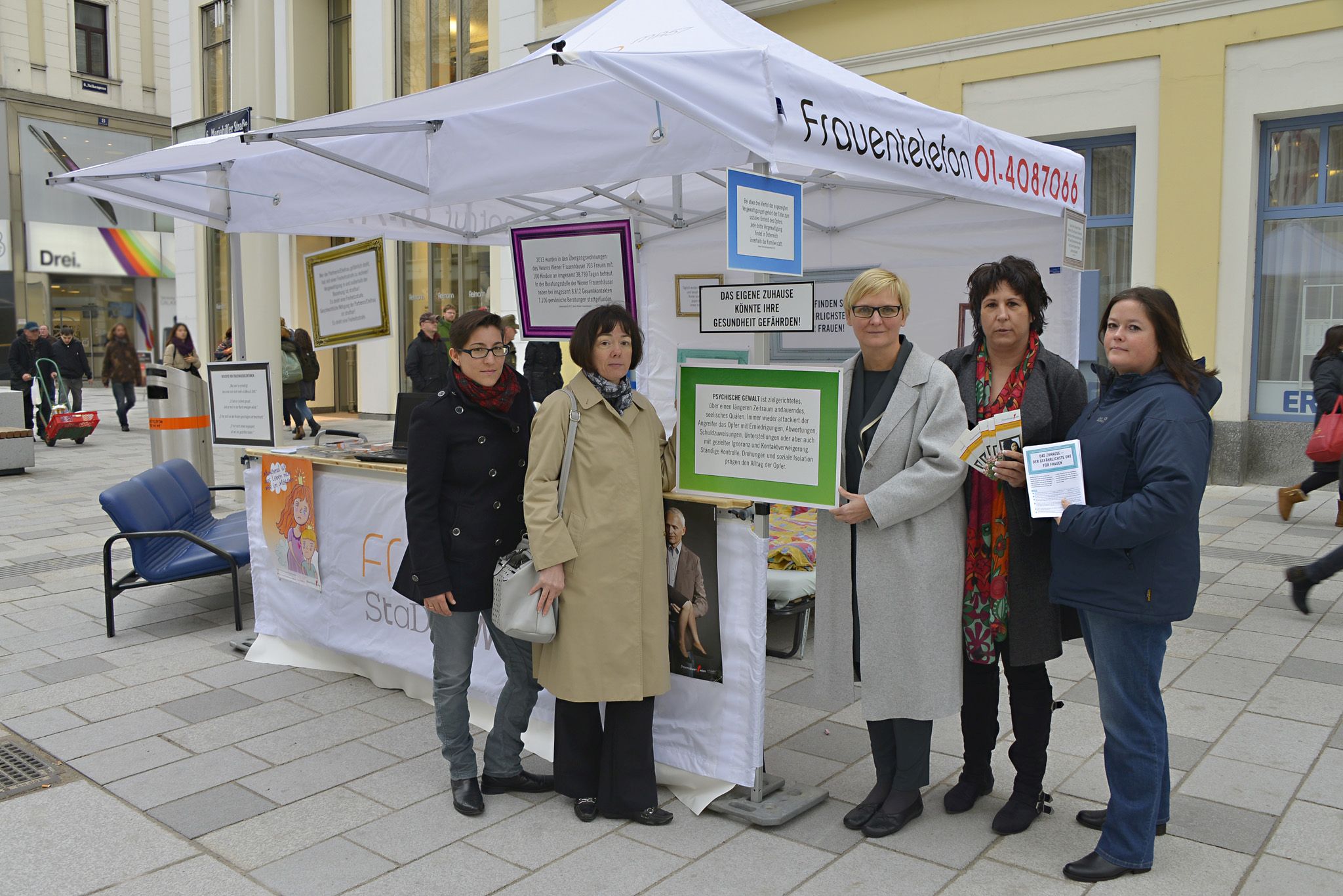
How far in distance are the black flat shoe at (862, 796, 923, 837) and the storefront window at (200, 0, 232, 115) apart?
20170 millimetres

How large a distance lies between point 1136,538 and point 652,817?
69.6 inches

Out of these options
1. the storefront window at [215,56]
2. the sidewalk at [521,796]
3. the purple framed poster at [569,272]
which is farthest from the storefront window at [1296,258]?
the storefront window at [215,56]

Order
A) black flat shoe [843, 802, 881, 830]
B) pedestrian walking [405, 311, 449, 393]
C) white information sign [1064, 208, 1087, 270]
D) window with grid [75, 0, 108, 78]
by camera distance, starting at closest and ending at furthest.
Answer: black flat shoe [843, 802, 881, 830], white information sign [1064, 208, 1087, 270], pedestrian walking [405, 311, 449, 393], window with grid [75, 0, 108, 78]

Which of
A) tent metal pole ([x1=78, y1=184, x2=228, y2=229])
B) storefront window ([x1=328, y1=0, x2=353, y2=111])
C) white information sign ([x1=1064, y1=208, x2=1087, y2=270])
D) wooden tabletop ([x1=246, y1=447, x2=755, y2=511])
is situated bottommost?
wooden tabletop ([x1=246, y1=447, x2=755, y2=511])

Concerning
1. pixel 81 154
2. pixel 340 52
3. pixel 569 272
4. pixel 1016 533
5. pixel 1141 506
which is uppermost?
pixel 81 154

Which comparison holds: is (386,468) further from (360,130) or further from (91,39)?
(91,39)

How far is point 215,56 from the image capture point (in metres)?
20.2

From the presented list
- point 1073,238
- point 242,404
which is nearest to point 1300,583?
point 1073,238

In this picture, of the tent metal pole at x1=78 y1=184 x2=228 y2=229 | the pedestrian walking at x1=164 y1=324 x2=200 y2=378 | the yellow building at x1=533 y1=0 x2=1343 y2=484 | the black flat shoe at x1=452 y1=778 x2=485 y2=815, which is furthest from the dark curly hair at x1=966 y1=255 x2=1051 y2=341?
the pedestrian walking at x1=164 y1=324 x2=200 y2=378

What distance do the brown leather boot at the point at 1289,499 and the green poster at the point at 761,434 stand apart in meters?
6.15

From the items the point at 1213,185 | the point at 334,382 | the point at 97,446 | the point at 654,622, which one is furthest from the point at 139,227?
the point at 654,622

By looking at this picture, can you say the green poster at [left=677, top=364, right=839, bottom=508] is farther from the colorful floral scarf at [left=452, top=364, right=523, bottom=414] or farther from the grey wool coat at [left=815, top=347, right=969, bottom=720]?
the colorful floral scarf at [left=452, top=364, right=523, bottom=414]

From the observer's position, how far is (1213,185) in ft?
31.0

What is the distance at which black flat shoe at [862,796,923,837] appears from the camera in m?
3.34
